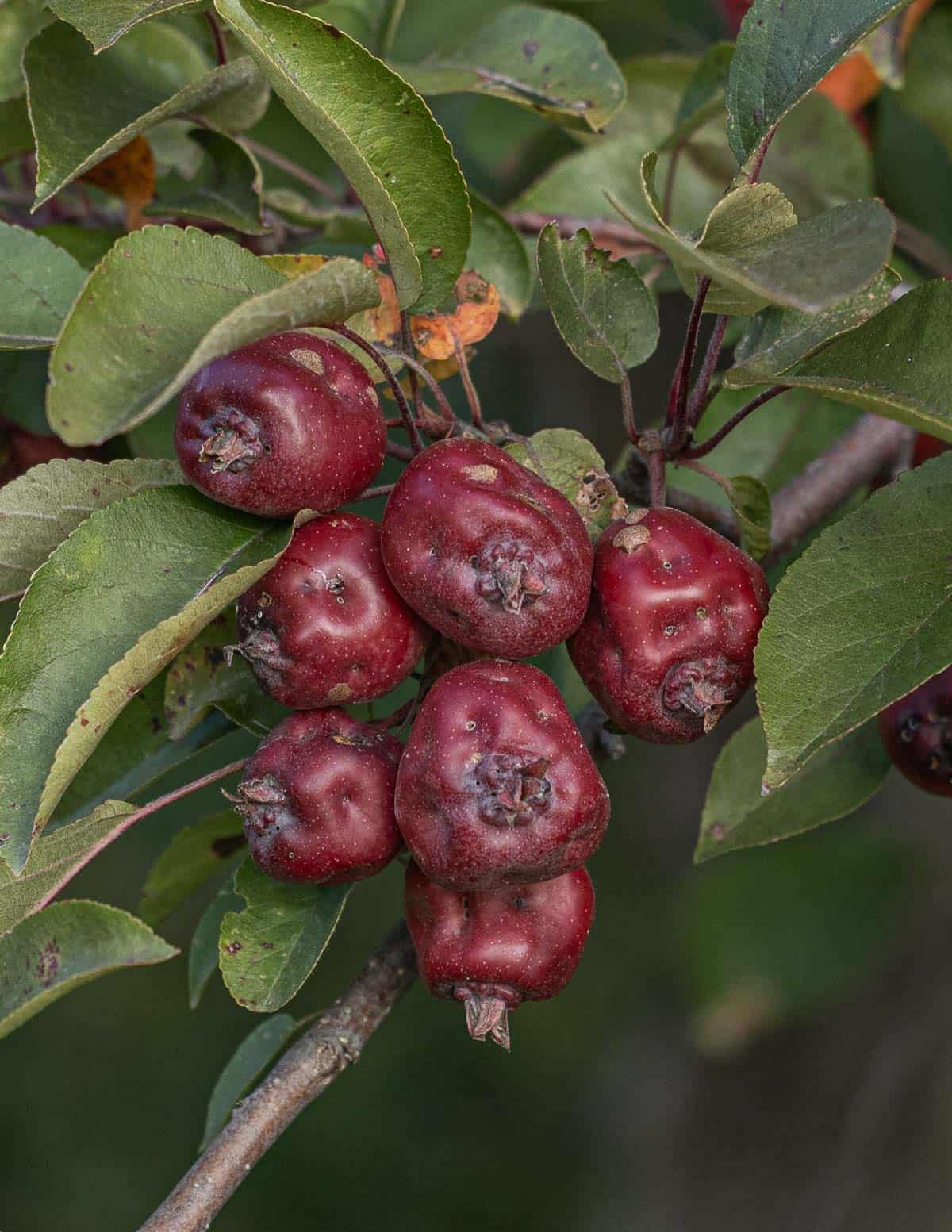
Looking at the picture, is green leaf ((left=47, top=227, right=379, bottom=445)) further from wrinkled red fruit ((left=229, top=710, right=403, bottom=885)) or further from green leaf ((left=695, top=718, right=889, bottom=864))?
green leaf ((left=695, top=718, right=889, bottom=864))

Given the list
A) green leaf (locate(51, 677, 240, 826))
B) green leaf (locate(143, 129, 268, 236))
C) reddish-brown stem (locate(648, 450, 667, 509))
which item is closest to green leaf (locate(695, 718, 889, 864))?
reddish-brown stem (locate(648, 450, 667, 509))

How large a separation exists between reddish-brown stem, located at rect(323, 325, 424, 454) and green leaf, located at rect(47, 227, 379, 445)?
8 centimetres

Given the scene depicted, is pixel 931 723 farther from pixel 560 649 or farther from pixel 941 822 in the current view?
pixel 941 822

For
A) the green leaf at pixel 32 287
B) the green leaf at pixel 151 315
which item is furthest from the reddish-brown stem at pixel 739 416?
the green leaf at pixel 32 287

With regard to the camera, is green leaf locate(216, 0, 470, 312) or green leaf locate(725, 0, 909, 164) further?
green leaf locate(725, 0, 909, 164)

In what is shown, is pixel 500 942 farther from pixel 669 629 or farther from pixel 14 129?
pixel 14 129

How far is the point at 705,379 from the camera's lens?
1134mm

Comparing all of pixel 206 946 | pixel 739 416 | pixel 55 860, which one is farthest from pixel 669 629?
pixel 206 946

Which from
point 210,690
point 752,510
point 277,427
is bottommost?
point 210,690

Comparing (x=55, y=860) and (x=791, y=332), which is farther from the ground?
(x=791, y=332)

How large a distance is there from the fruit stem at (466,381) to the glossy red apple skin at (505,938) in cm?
42

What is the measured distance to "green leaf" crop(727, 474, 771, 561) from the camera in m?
1.21

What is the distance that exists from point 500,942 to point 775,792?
0.49 metres

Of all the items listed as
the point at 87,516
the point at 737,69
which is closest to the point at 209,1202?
the point at 87,516
